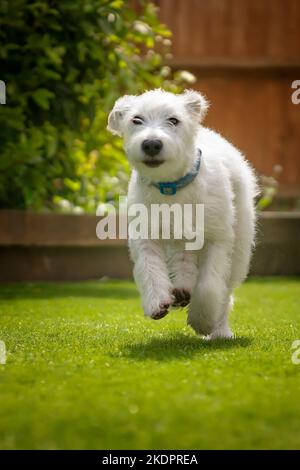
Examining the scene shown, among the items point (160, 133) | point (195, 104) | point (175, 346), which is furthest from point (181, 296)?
point (195, 104)

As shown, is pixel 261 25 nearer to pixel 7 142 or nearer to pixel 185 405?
pixel 7 142

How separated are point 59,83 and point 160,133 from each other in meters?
3.96

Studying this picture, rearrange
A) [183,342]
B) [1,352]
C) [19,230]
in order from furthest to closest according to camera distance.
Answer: [19,230] → [183,342] → [1,352]

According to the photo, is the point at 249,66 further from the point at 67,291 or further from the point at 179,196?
the point at 179,196

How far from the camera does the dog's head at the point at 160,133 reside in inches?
160

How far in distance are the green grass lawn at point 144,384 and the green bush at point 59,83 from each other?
2.39 metres

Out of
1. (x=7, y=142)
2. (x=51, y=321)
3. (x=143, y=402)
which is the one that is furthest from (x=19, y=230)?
(x=143, y=402)

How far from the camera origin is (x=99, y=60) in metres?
7.82

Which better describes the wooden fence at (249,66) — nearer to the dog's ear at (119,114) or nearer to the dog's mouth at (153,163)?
the dog's ear at (119,114)

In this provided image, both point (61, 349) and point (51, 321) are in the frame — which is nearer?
point (61, 349)

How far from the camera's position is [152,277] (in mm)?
4227

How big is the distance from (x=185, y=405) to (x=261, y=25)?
9366 mm

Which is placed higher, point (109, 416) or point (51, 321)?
point (51, 321)

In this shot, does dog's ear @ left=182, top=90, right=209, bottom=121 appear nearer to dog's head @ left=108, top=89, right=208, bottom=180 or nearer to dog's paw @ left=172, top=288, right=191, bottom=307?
dog's head @ left=108, top=89, right=208, bottom=180
